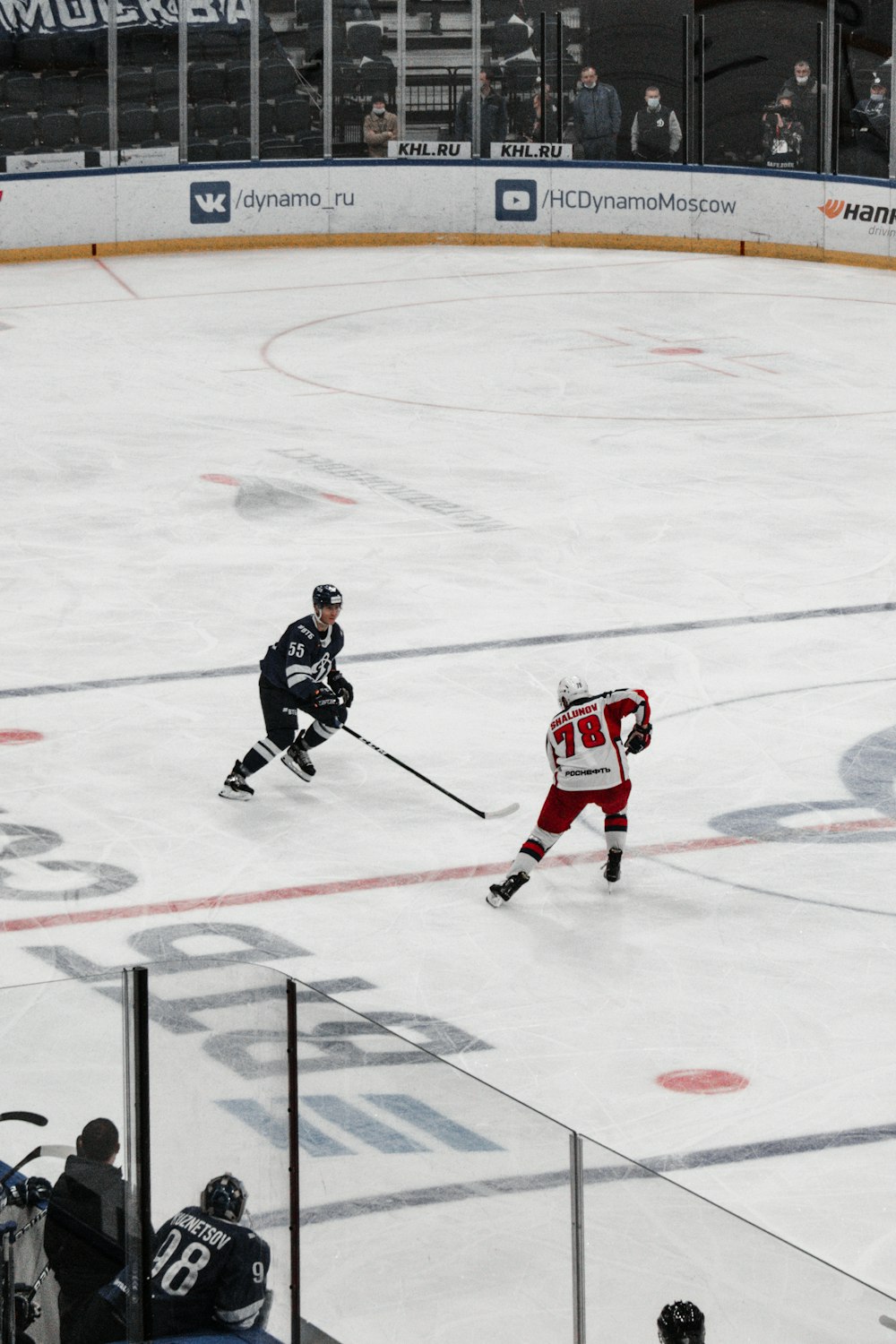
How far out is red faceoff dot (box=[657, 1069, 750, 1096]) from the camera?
683cm

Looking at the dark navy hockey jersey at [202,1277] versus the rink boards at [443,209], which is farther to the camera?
the rink boards at [443,209]

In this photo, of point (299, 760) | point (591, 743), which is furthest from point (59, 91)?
point (591, 743)

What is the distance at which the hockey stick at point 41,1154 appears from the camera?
15.0ft

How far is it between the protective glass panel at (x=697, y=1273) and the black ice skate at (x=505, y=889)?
416 cm

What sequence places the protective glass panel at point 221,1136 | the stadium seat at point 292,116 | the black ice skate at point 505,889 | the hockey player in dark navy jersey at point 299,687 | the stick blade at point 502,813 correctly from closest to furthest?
the protective glass panel at point 221,1136 < the black ice skate at point 505,889 < the stick blade at point 502,813 < the hockey player in dark navy jersey at point 299,687 < the stadium seat at point 292,116

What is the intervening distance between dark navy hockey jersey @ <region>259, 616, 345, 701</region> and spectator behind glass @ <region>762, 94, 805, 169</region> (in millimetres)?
14932

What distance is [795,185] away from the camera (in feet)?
76.0

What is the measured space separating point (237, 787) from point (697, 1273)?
18.7ft

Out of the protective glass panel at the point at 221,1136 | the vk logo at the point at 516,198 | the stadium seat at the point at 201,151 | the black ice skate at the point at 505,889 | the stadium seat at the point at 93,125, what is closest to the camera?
the protective glass panel at the point at 221,1136

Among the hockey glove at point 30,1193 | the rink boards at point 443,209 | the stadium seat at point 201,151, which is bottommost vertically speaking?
the hockey glove at point 30,1193

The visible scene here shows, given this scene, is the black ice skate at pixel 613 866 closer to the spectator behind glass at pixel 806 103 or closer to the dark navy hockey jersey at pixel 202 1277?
the dark navy hockey jersey at pixel 202 1277

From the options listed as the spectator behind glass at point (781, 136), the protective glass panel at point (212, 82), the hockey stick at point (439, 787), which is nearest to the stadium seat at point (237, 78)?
the protective glass panel at point (212, 82)

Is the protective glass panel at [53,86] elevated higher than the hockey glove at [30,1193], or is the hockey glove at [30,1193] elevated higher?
the protective glass panel at [53,86]

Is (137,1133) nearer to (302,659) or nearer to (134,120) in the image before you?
(302,659)
